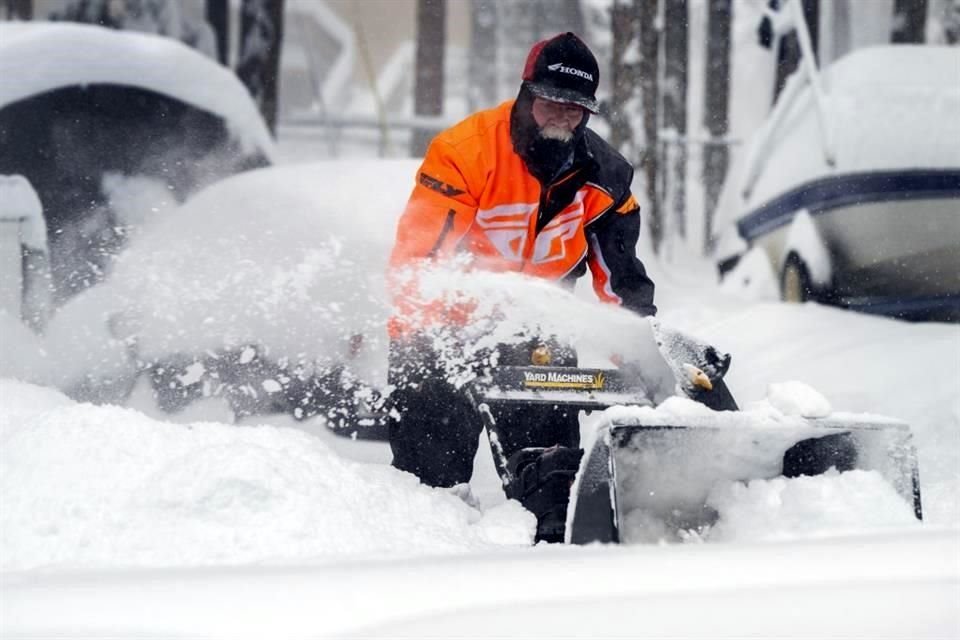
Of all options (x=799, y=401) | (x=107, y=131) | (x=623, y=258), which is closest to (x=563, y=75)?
(x=623, y=258)

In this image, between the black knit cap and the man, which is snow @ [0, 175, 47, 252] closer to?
the man

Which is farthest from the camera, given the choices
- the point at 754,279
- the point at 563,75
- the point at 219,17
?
the point at 219,17

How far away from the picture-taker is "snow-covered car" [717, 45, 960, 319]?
588 cm

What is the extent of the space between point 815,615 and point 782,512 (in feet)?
3.53

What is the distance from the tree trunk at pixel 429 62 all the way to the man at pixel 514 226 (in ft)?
33.4

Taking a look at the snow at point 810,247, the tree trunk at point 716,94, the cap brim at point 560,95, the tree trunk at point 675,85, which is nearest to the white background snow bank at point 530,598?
the cap brim at point 560,95

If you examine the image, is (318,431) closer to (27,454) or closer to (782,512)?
(27,454)

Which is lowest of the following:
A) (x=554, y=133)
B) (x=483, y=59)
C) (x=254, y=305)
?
(x=483, y=59)

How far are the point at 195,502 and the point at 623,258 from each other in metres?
1.90

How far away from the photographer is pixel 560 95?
3.46m

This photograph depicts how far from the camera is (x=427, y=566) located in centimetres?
172

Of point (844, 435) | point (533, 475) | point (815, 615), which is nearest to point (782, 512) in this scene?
point (844, 435)

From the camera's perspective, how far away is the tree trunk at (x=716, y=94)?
59.4 feet

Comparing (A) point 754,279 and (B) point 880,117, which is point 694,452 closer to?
(B) point 880,117
